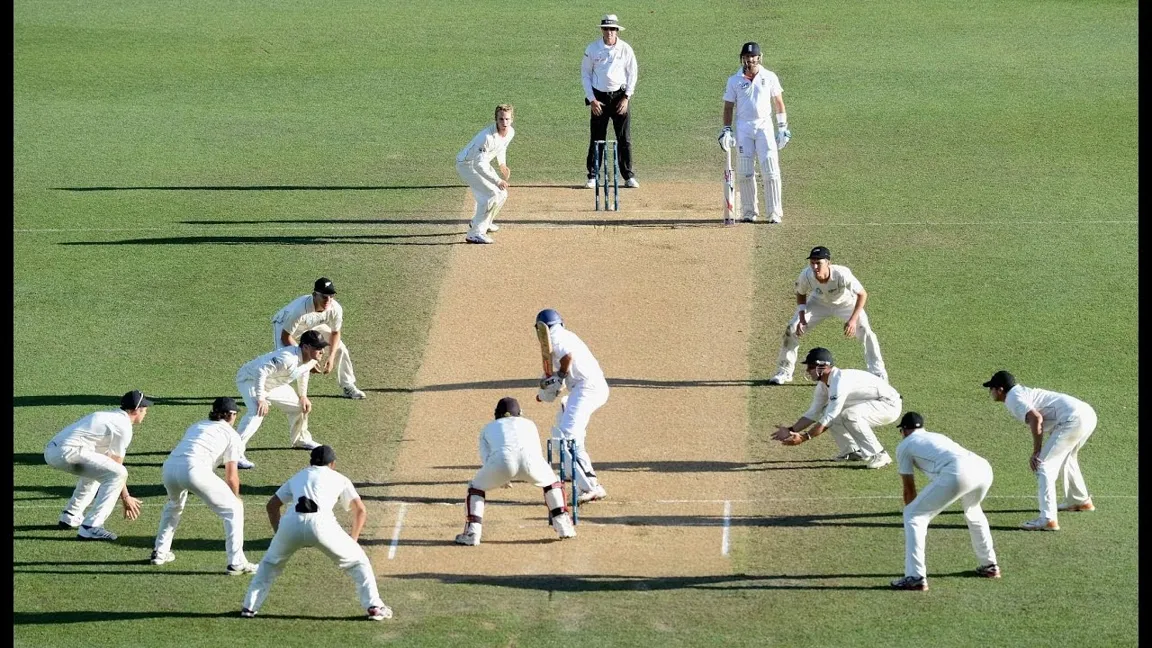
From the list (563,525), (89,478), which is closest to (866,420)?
(563,525)

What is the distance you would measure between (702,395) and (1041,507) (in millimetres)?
4574

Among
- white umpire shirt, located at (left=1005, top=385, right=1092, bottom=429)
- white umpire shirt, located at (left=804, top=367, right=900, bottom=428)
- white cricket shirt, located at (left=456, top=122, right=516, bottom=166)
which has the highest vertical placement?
white cricket shirt, located at (left=456, top=122, right=516, bottom=166)

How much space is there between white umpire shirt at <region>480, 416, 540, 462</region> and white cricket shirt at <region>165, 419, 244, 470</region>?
2.26 metres

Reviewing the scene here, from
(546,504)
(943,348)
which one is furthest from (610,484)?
(943,348)

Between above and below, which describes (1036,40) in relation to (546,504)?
above

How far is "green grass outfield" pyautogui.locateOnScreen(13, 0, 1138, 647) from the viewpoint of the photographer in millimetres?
→ 15141

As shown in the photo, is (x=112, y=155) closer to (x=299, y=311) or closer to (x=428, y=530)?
(x=299, y=311)

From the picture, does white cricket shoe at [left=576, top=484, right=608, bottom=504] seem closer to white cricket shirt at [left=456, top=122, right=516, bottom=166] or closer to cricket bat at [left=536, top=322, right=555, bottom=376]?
cricket bat at [left=536, top=322, right=555, bottom=376]

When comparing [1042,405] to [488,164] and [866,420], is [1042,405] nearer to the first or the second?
[866,420]

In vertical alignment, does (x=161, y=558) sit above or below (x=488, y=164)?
below

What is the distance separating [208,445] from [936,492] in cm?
A: 640

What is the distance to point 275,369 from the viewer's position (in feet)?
58.0

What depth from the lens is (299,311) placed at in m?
18.7

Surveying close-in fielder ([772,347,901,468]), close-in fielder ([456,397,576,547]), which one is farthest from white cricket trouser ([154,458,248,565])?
close-in fielder ([772,347,901,468])
